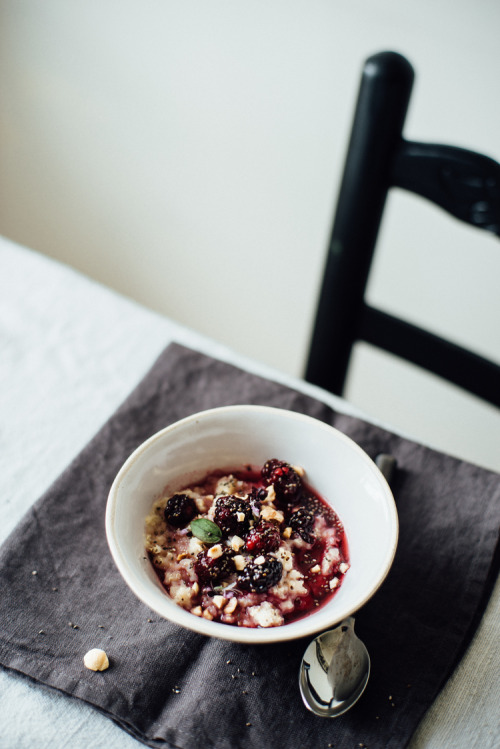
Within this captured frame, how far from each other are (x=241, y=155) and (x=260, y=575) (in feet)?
4.07

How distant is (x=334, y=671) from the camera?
679mm

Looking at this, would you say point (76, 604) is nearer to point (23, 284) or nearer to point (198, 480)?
point (198, 480)

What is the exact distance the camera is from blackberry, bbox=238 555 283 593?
2.27ft

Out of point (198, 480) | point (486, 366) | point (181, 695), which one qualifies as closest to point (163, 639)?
point (181, 695)

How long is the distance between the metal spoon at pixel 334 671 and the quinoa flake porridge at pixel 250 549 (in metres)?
0.04

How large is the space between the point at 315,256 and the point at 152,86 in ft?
1.94

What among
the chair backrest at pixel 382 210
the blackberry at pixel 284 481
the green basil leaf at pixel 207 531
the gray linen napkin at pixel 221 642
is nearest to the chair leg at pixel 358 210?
the chair backrest at pixel 382 210

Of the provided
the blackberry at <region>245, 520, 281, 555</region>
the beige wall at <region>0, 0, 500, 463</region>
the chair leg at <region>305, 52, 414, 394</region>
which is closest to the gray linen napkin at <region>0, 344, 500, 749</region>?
the blackberry at <region>245, 520, 281, 555</region>

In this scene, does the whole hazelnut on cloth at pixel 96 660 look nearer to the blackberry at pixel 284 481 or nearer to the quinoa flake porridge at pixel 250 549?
the quinoa flake porridge at pixel 250 549

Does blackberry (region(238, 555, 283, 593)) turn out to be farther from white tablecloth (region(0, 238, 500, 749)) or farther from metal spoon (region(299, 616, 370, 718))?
white tablecloth (region(0, 238, 500, 749))

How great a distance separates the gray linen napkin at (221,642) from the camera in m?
0.67

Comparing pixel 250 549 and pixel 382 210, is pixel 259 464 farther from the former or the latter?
pixel 382 210

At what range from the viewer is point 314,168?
1600mm

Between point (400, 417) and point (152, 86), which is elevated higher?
point (152, 86)
